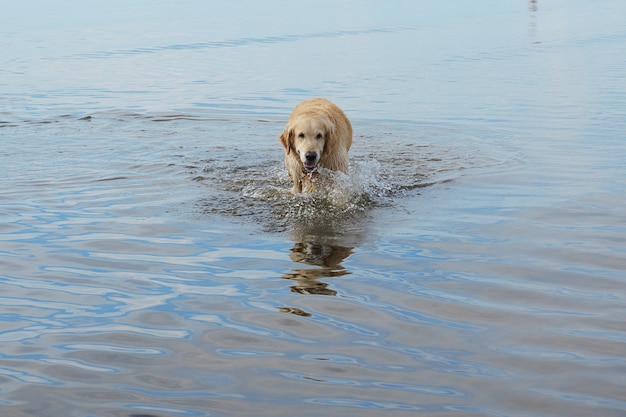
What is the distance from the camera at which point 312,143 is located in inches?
334

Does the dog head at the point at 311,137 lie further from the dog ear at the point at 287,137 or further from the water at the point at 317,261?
the water at the point at 317,261

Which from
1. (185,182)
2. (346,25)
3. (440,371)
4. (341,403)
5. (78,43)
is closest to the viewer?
(341,403)

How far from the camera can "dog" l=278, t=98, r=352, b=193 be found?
8.48m

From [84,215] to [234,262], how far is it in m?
2.21

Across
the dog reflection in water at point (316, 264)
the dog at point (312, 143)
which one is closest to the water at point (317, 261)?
the dog reflection in water at point (316, 264)

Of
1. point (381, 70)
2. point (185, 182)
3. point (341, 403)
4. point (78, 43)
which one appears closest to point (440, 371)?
point (341, 403)

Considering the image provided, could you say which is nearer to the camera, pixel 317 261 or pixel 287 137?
pixel 317 261

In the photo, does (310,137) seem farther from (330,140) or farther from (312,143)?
(330,140)

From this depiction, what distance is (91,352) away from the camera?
14.8ft

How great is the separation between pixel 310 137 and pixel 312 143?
0.07 meters

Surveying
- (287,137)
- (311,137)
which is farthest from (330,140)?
(287,137)

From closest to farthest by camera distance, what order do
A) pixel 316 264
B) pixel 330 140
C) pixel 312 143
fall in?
1. pixel 316 264
2. pixel 312 143
3. pixel 330 140

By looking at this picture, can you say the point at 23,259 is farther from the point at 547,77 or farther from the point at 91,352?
the point at 547,77

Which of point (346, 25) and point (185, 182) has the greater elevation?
point (346, 25)
